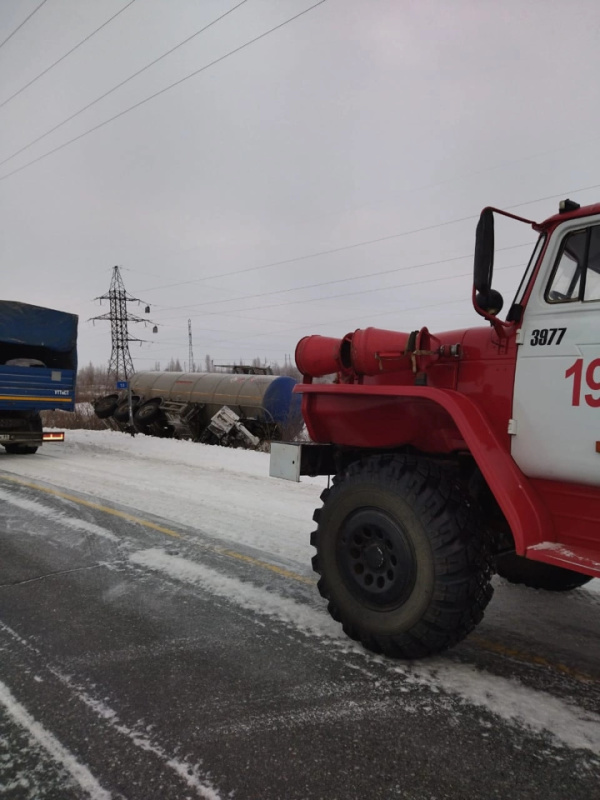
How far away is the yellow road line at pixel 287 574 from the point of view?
9.82ft

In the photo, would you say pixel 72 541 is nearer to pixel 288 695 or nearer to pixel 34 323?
pixel 288 695

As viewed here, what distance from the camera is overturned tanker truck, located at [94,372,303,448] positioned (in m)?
16.8

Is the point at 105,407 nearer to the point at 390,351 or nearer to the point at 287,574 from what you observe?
the point at 287,574

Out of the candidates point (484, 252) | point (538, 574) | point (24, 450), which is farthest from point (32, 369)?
point (484, 252)

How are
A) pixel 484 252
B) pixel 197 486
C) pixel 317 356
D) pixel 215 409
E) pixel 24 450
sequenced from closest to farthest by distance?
pixel 484 252, pixel 317 356, pixel 197 486, pixel 24 450, pixel 215 409

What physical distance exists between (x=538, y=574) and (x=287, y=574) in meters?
1.96

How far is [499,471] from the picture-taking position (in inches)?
108

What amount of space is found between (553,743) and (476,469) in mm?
1462

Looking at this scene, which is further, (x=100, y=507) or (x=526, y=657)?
(x=100, y=507)

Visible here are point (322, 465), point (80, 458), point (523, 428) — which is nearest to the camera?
point (523, 428)

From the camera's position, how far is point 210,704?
8.54 ft

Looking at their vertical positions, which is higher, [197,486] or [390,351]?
[390,351]

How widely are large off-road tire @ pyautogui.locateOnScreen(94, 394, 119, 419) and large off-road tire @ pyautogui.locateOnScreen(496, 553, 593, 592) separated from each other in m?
18.5

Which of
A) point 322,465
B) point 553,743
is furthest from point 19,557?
point 553,743
